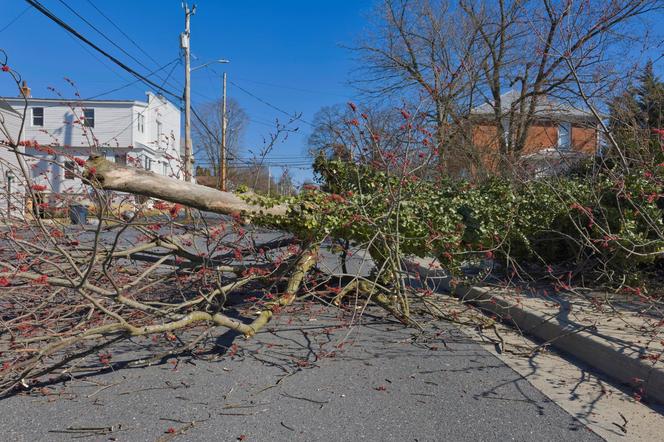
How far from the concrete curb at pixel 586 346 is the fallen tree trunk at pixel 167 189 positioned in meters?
2.93

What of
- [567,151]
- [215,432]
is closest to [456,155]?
[567,151]

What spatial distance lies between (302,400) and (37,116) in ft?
102

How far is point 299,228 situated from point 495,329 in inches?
92.2

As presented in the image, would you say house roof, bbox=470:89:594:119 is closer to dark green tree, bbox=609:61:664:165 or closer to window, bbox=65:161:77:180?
dark green tree, bbox=609:61:664:165

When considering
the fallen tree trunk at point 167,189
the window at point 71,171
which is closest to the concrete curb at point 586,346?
the fallen tree trunk at point 167,189

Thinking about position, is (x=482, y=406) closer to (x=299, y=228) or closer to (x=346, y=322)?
(x=346, y=322)

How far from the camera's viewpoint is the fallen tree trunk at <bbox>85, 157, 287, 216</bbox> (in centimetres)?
493

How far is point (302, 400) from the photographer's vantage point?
394 cm

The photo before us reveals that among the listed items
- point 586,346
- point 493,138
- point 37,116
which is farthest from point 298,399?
point 37,116

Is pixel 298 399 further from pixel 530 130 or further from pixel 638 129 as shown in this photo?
pixel 530 130

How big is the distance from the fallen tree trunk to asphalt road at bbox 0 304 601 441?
1.40 m

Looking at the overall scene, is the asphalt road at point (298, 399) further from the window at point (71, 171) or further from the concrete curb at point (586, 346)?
the window at point (71, 171)

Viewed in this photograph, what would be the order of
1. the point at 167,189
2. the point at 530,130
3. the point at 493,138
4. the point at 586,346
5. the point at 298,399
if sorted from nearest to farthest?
the point at 298,399 → the point at 586,346 → the point at 167,189 → the point at 493,138 → the point at 530,130

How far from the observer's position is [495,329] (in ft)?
18.6
